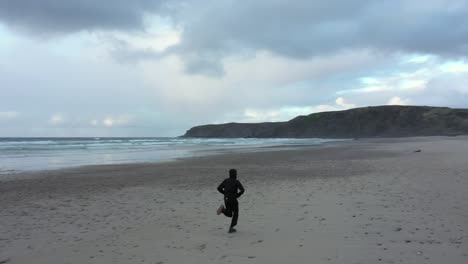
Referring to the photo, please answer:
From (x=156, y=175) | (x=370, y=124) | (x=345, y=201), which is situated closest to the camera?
(x=345, y=201)

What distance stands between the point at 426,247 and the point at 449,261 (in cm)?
65

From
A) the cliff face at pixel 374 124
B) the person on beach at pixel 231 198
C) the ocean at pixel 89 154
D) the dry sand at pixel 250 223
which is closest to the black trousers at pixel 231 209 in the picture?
the person on beach at pixel 231 198

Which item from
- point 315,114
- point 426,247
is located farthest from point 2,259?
point 315,114

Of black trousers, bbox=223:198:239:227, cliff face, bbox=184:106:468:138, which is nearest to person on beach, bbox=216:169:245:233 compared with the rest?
black trousers, bbox=223:198:239:227

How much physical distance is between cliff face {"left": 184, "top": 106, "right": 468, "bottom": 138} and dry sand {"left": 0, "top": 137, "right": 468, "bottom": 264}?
105 meters

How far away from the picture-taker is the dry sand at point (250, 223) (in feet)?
20.0

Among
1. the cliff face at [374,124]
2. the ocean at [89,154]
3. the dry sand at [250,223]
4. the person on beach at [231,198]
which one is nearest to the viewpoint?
the dry sand at [250,223]

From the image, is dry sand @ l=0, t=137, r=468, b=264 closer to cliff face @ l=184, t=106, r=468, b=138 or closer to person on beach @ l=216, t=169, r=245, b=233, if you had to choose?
person on beach @ l=216, t=169, r=245, b=233

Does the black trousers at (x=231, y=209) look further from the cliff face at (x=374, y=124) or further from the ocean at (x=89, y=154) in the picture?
the cliff face at (x=374, y=124)

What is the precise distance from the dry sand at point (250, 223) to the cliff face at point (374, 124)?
10499 centimetres

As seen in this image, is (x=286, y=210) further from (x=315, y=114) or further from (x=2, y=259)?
(x=315, y=114)

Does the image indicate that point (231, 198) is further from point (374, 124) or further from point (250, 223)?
point (374, 124)

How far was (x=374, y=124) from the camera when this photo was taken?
420ft

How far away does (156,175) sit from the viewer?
59.8 feet
